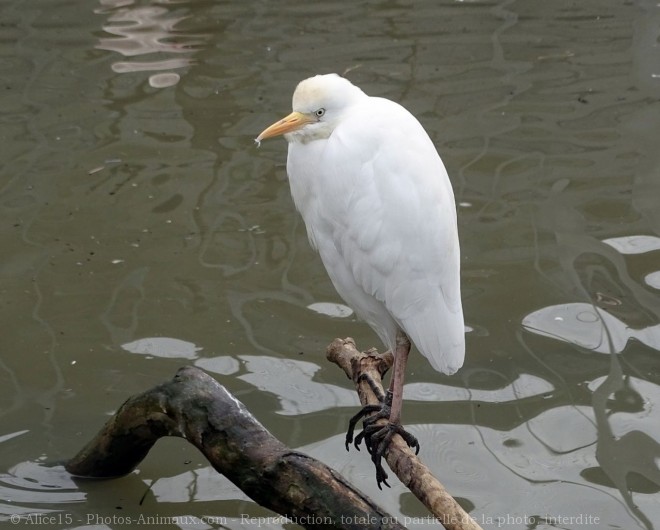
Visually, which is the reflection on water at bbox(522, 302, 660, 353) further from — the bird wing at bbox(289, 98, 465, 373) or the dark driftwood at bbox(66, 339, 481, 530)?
the bird wing at bbox(289, 98, 465, 373)

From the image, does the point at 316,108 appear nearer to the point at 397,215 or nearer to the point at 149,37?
the point at 397,215

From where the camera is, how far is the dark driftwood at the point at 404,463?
2.46 meters

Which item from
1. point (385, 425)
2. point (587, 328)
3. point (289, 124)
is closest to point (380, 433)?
point (385, 425)

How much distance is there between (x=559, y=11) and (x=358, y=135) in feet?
20.3

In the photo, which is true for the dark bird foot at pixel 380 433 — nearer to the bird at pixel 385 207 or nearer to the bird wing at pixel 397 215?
the bird at pixel 385 207

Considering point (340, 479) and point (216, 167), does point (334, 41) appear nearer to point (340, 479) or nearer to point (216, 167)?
point (216, 167)

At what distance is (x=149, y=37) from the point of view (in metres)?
8.33

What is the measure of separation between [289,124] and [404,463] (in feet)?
3.35

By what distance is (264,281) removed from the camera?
5379mm

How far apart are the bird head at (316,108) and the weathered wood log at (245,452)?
2.49ft

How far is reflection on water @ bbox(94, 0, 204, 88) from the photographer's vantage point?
25.8 ft

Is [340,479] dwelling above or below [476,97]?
above

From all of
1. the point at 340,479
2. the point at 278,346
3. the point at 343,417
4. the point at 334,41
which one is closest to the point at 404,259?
the point at 340,479

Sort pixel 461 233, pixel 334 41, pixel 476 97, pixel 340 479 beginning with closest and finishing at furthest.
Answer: pixel 340 479
pixel 461 233
pixel 476 97
pixel 334 41
